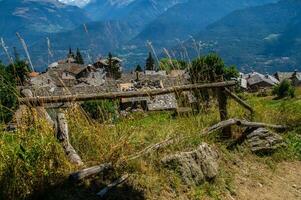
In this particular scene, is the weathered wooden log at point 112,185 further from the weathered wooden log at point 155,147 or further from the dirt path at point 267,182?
the dirt path at point 267,182

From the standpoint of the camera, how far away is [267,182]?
760 cm

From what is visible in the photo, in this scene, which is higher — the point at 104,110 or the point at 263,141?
the point at 104,110

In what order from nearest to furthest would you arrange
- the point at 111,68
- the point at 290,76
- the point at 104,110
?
the point at 104,110
the point at 111,68
the point at 290,76

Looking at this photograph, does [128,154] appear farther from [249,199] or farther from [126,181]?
[249,199]

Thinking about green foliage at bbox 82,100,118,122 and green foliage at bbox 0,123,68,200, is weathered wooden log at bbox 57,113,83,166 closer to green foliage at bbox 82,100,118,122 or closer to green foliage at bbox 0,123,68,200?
green foliage at bbox 0,123,68,200

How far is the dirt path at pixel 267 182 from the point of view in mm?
7098

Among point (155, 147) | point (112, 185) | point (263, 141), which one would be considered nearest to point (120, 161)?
point (112, 185)

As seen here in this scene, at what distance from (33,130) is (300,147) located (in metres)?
5.73

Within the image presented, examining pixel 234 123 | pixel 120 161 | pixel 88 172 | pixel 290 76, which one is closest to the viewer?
pixel 88 172

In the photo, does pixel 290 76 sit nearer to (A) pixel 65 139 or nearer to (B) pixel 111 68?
(B) pixel 111 68

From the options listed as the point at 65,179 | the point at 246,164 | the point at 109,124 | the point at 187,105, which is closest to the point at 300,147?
the point at 246,164

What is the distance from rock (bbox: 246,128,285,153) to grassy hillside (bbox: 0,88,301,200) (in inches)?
6.9

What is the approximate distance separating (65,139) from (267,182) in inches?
139

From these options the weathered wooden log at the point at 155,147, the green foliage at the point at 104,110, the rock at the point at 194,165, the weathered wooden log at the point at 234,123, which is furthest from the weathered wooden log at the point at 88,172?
the weathered wooden log at the point at 234,123
